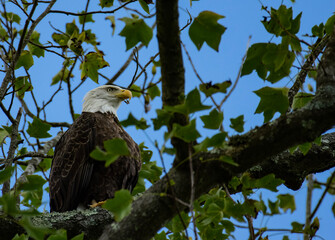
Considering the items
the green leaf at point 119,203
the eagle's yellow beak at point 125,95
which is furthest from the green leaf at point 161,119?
the eagle's yellow beak at point 125,95

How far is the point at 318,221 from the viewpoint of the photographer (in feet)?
8.57

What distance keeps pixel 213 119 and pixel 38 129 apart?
6.83ft

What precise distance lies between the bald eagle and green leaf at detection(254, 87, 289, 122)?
2.33 meters

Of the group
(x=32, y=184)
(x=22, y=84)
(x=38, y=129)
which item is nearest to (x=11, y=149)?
(x=38, y=129)

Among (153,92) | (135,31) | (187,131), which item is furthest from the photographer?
(153,92)

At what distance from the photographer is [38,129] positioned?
361cm

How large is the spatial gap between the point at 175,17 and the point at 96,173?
8.50ft

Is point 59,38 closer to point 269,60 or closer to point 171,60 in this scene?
point 171,60

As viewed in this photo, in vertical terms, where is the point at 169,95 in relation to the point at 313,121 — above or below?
above

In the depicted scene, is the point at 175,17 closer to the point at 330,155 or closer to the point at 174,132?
the point at 174,132

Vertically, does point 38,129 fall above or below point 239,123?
above

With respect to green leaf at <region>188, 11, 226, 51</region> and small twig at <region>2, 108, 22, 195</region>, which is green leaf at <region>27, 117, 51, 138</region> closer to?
small twig at <region>2, 108, 22, 195</region>

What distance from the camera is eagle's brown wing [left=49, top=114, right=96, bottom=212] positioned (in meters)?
4.30

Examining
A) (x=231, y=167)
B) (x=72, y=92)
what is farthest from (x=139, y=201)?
(x=72, y=92)
